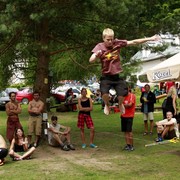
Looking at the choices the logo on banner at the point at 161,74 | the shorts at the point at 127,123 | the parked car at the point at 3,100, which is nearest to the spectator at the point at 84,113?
the shorts at the point at 127,123

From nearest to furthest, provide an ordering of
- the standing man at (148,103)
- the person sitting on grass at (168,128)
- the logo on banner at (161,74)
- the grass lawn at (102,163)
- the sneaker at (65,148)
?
the grass lawn at (102,163) < the logo on banner at (161,74) < the sneaker at (65,148) < the person sitting on grass at (168,128) < the standing man at (148,103)

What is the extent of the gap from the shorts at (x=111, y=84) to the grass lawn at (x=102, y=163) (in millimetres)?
1870

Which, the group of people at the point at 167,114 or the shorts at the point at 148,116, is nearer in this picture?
the group of people at the point at 167,114

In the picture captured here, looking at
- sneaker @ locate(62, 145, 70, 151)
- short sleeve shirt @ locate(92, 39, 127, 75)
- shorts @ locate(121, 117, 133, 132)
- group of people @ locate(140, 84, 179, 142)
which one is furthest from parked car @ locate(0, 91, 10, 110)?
short sleeve shirt @ locate(92, 39, 127, 75)

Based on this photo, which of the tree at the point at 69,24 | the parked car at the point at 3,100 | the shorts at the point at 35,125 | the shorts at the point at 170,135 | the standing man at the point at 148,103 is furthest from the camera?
the parked car at the point at 3,100

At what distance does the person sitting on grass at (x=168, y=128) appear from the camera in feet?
37.8

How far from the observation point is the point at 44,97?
484 inches

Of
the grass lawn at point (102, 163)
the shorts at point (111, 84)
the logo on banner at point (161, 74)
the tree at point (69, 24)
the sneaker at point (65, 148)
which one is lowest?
the grass lawn at point (102, 163)

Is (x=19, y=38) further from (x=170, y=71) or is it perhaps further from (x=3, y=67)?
(x=3, y=67)

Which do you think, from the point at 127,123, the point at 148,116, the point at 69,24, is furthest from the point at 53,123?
the point at 148,116

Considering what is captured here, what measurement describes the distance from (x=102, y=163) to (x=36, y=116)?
3.37 metres

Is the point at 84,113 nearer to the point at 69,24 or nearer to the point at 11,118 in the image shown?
the point at 11,118

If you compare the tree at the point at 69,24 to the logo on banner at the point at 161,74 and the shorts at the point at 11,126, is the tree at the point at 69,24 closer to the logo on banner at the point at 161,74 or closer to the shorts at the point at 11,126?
the logo on banner at the point at 161,74

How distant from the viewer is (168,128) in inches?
459
